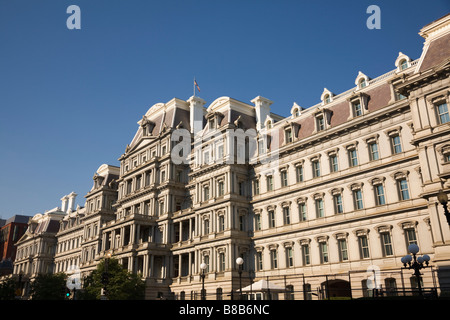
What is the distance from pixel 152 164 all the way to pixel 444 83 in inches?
1578

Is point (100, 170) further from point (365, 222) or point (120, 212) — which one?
point (365, 222)

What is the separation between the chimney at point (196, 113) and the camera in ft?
197

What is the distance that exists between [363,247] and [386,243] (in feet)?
7.00

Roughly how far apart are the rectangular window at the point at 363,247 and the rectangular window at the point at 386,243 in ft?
4.89

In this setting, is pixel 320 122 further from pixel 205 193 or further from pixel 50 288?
pixel 50 288

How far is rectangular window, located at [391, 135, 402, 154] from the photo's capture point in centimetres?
3469

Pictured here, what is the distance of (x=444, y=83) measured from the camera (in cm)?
2888

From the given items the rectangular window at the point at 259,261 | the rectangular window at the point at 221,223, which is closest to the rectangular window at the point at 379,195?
the rectangular window at the point at 259,261

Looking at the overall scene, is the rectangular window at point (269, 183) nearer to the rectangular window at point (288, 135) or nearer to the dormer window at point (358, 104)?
the rectangular window at point (288, 135)

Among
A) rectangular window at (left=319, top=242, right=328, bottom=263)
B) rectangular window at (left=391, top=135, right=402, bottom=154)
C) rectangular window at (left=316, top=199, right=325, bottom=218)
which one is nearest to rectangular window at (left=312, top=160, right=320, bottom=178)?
rectangular window at (left=316, top=199, right=325, bottom=218)
